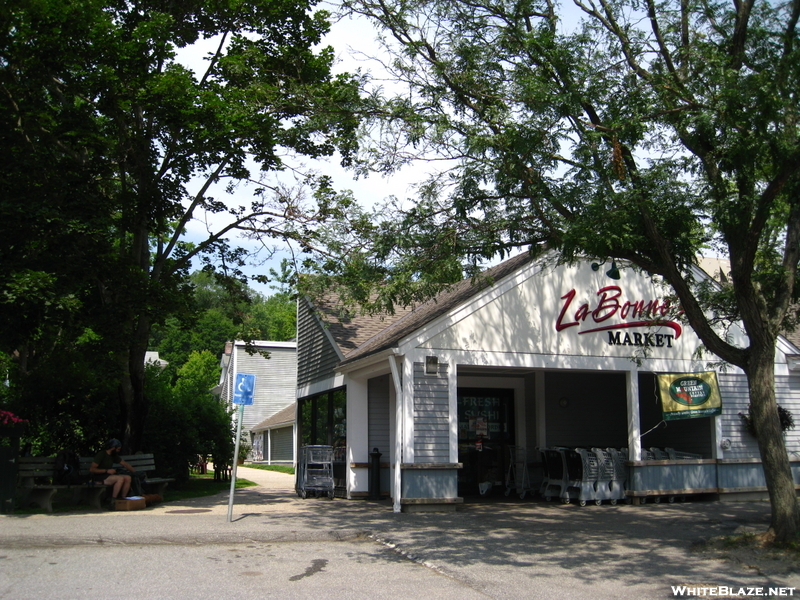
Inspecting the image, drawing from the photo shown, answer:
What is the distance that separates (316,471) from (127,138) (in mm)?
7867

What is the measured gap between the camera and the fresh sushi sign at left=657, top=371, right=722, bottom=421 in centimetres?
1492

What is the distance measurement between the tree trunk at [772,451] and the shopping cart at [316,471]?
9.18 meters

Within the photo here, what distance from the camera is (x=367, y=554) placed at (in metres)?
8.91

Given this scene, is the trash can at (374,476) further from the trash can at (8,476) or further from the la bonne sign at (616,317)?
the trash can at (8,476)

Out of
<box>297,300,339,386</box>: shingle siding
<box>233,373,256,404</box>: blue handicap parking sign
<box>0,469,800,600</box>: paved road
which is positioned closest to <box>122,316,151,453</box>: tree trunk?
<box>0,469,800,600</box>: paved road

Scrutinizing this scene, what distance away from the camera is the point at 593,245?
29.6 feet

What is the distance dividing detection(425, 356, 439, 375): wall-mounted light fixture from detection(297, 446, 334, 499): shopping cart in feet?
13.2

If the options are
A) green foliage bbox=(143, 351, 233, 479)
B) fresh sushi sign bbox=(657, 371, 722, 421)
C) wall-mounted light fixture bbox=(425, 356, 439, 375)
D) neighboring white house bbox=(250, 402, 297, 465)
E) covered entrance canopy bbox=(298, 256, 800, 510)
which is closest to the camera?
covered entrance canopy bbox=(298, 256, 800, 510)

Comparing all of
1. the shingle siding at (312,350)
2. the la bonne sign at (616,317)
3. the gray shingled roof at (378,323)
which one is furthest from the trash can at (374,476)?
the la bonne sign at (616,317)

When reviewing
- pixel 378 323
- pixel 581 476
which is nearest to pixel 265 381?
pixel 378 323

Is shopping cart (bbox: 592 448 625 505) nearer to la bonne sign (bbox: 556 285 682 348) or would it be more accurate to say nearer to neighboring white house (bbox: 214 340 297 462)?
la bonne sign (bbox: 556 285 682 348)

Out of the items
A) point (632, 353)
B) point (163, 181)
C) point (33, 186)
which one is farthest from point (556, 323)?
point (33, 186)

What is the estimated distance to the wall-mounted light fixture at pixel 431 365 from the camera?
43.5 ft

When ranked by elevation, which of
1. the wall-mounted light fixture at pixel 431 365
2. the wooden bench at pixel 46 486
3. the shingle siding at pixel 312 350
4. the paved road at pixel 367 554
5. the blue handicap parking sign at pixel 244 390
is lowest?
the paved road at pixel 367 554
